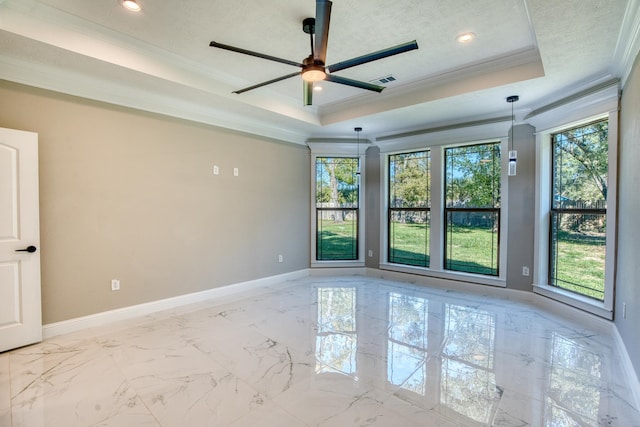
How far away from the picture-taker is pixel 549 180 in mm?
4133

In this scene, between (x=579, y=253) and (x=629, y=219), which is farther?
(x=579, y=253)

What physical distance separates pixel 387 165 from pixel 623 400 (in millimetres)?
4372

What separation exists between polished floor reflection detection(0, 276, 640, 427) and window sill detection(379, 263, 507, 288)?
28.8 inches

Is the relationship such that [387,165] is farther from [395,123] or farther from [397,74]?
[397,74]

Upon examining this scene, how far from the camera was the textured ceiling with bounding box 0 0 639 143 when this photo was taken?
2.44 meters

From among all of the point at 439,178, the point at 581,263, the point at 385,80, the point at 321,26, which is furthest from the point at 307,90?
the point at 581,263

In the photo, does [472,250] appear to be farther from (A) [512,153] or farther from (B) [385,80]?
(B) [385,80]

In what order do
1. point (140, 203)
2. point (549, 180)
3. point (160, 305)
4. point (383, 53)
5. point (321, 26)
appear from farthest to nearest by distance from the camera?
point (549, 180), point (160, 305), point (140, 203), point (383, 53), point (321, 26)

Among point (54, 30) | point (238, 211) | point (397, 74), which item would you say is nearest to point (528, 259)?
point (397, 74)

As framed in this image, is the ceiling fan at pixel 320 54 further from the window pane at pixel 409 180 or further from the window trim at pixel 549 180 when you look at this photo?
the window pane at pixel 409 180

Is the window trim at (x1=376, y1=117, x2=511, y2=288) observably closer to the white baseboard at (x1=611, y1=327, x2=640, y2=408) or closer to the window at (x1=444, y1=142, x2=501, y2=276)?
the window at (x1=444, y1=142, x2=501, y2=276)

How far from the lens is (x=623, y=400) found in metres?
2.18

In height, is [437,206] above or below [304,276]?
above

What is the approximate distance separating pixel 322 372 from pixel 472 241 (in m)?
3.54
